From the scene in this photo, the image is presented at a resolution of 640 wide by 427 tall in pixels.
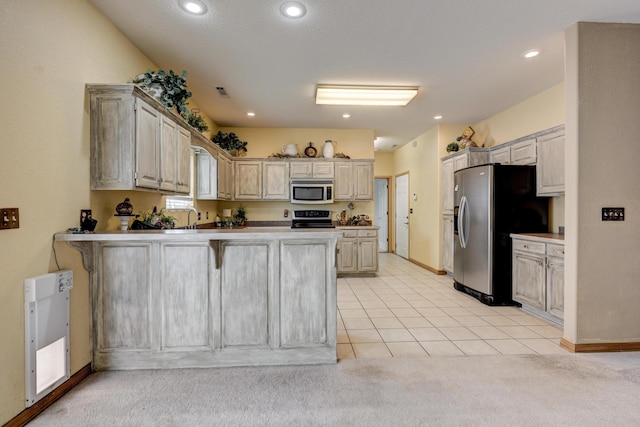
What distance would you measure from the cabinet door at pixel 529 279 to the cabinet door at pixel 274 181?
376 cm

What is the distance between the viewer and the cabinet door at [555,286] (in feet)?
10.4

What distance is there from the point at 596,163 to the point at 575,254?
81 cm

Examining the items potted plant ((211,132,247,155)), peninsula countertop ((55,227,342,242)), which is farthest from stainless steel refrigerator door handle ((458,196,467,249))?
potted plant ((211,132,247,155))

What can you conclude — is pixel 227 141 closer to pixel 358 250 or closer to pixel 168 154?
pixel 168 154

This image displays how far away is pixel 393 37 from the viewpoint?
283cm

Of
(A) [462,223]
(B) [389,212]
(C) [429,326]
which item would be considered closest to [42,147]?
(C) [429,326]

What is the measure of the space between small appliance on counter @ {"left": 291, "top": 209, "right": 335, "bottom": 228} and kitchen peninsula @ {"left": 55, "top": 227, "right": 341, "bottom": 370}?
122 inches

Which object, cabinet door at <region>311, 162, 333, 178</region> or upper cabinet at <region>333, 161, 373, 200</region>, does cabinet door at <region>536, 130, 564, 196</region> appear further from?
cabinet door at <region>311, 162, 333, 178</region>

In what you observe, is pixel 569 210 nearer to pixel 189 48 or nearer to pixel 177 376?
pixel 177 376

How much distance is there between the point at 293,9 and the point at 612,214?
3.19m

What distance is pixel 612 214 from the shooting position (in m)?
2.65

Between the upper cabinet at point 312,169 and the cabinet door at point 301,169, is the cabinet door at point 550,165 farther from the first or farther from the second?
the cabinet door at point 301,169

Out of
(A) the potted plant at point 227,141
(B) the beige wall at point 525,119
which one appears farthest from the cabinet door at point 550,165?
(A) the potted plant at point 227,141

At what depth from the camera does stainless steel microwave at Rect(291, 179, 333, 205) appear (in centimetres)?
557
